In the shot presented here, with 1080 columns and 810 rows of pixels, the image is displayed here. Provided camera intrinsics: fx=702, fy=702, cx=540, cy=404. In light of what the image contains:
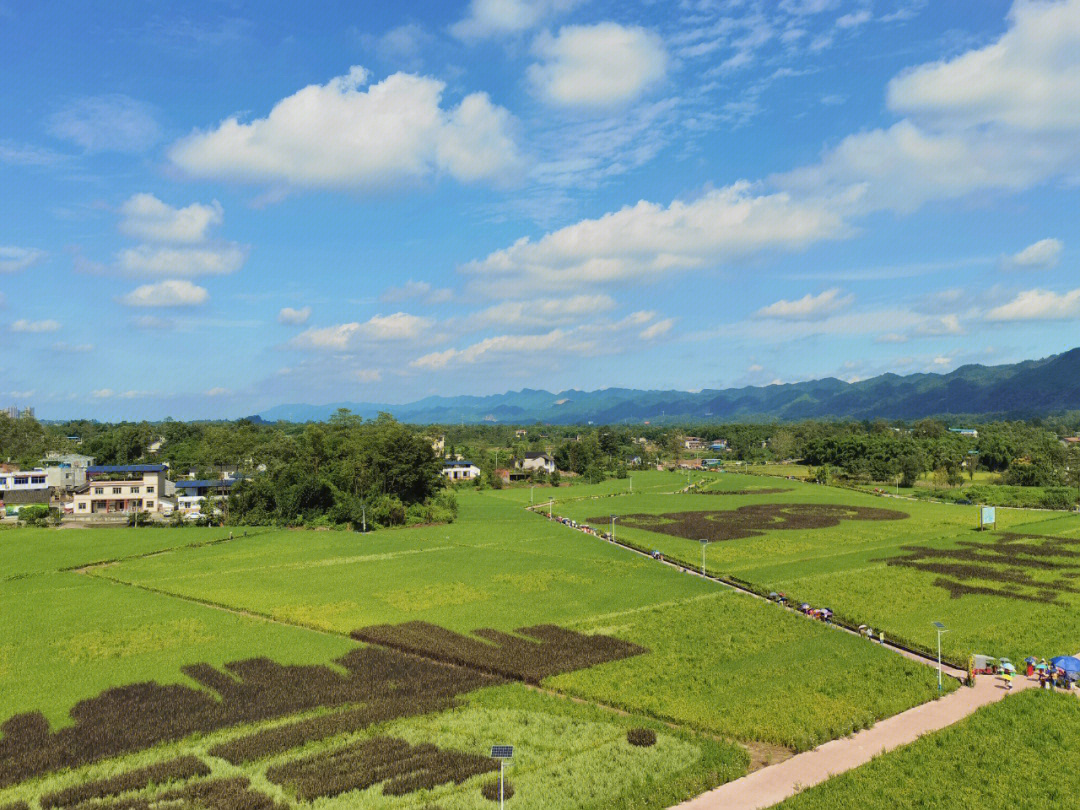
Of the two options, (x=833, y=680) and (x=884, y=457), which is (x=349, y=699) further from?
(x=884, y=457)

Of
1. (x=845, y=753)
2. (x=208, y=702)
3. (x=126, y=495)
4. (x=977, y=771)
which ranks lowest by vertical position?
(x=977, y=771)

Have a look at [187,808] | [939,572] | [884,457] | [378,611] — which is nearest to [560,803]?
[187,808]

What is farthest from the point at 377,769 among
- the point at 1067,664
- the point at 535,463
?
the point at 535,463

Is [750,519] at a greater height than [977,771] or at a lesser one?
lesser

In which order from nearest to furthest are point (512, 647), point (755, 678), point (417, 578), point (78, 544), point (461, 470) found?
point (755, 678) → point (512, 647) → point (417, 578) → point (78, 544) → point (461, 470)

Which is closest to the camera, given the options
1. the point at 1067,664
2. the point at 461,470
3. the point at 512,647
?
the point at 1067,664

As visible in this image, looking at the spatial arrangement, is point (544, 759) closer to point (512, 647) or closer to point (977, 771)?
point (512, 647)
